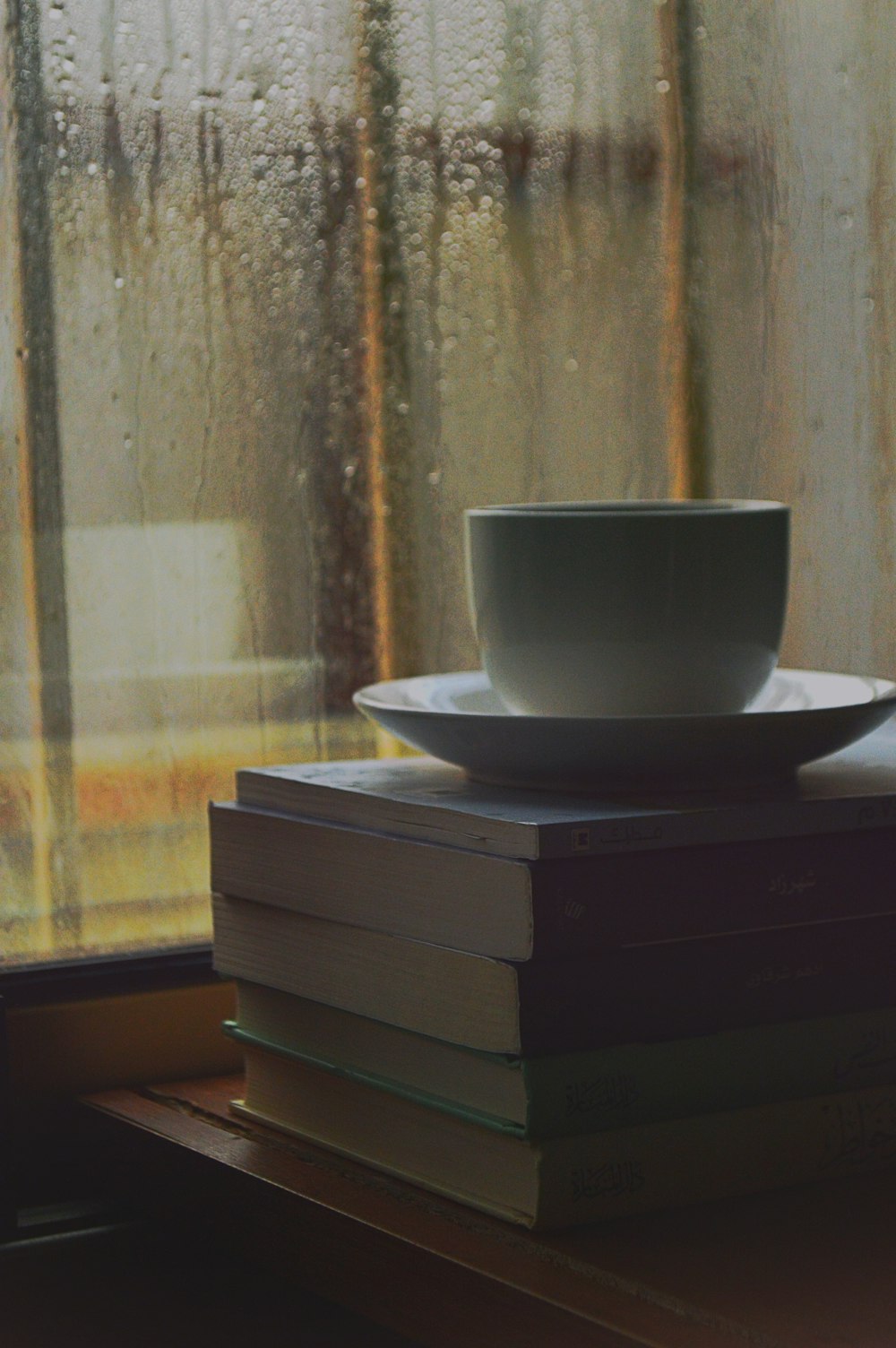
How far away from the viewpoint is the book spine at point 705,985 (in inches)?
23.0

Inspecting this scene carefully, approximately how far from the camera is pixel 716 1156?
0.61 meters

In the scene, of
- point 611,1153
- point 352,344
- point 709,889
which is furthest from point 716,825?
point 352,344

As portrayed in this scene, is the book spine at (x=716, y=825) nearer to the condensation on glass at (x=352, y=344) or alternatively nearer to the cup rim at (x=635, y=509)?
the cup rim at (x=635, y=509)

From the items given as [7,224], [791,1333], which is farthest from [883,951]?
[7,224]

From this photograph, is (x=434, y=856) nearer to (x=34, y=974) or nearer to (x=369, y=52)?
(x=34, y=974)

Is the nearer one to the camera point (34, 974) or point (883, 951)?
point (883, 951)

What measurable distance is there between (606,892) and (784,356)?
49 centimetres

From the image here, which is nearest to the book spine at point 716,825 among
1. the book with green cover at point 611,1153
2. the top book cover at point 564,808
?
the top book cover at point 564,808

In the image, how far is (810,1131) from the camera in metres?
0.63

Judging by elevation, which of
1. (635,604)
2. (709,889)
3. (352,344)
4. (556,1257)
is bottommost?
(556,1257)

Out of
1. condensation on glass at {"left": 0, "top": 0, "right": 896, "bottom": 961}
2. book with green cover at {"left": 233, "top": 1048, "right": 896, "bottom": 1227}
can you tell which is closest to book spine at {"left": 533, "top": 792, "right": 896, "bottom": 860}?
book with green cover at {"left": 233, "top": 1048, "right": 896, "bottom": 1227}

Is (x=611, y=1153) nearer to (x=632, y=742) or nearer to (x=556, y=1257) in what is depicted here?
(x=556, y=1257)

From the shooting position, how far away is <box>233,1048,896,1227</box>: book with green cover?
587 mm

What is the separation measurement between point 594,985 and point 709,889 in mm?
59
